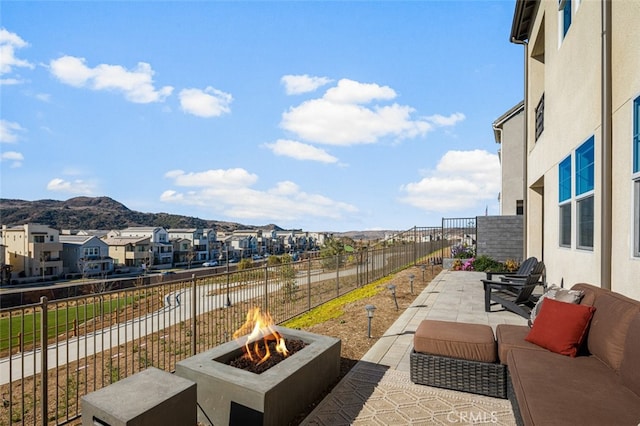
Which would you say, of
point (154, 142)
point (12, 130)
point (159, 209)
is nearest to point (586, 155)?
point (154, 142)

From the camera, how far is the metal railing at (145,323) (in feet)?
11.0

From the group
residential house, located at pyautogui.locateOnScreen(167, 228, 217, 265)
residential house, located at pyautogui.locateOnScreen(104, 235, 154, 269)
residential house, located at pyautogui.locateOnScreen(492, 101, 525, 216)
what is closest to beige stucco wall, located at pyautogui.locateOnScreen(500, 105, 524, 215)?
residential house, located at pyautogui.locateOnScreen(492, 101, 525, 216)

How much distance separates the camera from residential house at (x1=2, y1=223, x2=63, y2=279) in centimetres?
4709

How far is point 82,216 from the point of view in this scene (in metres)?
95.0

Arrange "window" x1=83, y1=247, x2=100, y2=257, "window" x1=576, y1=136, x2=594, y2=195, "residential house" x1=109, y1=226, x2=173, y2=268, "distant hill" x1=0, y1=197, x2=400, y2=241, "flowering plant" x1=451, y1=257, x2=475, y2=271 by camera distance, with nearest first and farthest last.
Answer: "window" x1=576, y1=136, x2=594, y2=195 < "flowering plant" x1=451, y1=257, x2=475, y2=271 < "window" x1=83, y1=247, x2=100, y2=257 < "residential house" x1=109, y1=226, x2=173, y2=268 < "distant hill" x1=0, y1=197, x2=400, y2=241

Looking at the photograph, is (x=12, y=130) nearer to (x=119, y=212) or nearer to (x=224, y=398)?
(x=224, y=398)

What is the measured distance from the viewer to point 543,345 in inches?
127

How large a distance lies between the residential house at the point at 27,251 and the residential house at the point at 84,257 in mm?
2870

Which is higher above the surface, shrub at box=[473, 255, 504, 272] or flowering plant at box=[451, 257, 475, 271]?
shrub at box=[473, 255, 504, 272]

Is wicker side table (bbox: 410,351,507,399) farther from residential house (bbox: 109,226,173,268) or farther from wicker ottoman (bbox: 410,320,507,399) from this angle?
residential house (bbox: 109,226,173,268)

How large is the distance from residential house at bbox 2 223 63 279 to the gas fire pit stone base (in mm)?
57829

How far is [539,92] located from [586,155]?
5.26 meters

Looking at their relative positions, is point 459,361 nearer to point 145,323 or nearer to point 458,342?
point 458,342

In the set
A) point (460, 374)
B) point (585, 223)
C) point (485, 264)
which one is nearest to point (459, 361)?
point (460, 374)
